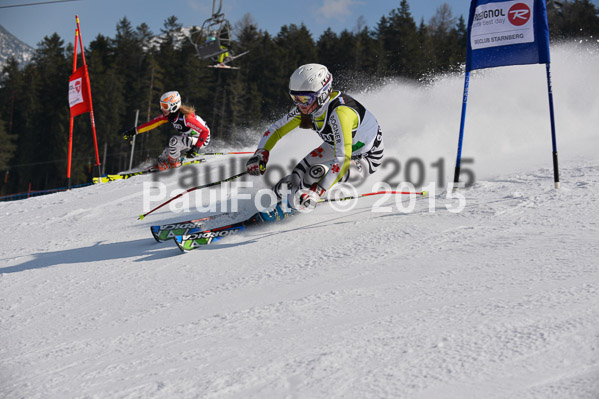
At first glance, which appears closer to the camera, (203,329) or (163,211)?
(203,329)

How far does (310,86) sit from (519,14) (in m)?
2.52

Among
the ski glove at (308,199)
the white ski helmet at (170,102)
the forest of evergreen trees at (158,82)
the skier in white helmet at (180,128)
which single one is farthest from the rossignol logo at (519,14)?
the forest of evergreen trees at (158,82)

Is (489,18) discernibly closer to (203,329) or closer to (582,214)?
(582,214)

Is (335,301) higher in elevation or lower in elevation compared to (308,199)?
lower

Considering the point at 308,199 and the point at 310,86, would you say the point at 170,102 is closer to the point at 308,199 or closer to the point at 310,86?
the point at 310,86

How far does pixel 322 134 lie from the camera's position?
17.5ft

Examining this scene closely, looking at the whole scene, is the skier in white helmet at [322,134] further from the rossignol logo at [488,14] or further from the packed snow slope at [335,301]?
the rossignol logo at [488,14]

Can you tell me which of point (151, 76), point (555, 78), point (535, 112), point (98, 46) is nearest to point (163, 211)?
point (535, 112)

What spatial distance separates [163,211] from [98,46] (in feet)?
156

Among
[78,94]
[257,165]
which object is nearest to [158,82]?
[78,94]

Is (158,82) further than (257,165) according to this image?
Yes

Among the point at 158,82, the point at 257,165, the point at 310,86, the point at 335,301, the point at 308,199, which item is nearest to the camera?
the point at 335,301

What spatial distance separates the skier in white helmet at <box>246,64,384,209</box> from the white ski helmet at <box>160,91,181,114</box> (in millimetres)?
5162

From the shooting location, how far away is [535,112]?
31.0 ft
